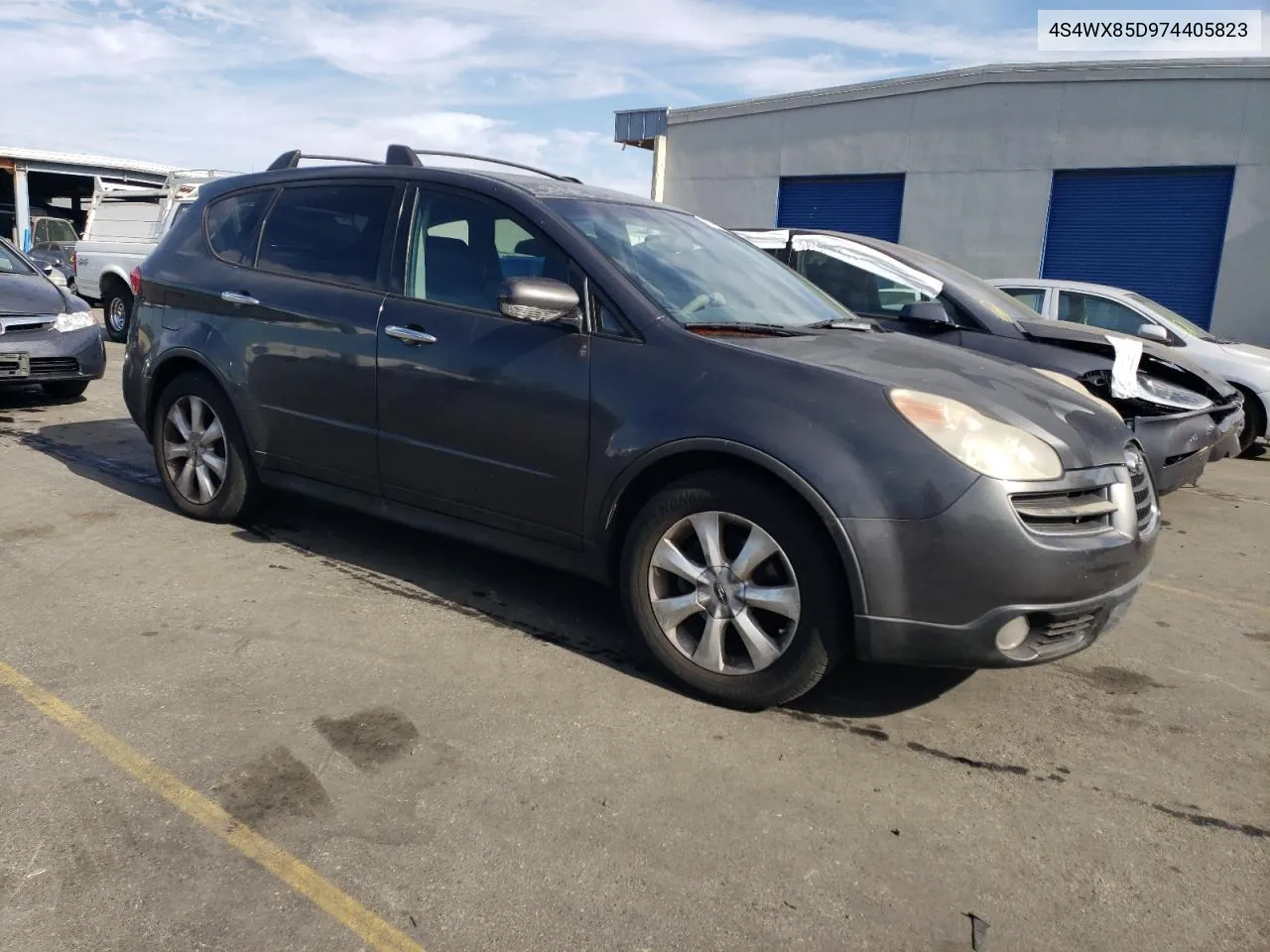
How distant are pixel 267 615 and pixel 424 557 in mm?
948

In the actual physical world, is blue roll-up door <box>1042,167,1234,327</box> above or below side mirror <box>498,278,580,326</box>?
above

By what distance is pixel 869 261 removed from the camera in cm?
685

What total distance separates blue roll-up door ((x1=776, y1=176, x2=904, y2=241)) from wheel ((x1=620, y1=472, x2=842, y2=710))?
16.4 m

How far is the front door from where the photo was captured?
3.65 m

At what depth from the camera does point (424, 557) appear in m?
4.82

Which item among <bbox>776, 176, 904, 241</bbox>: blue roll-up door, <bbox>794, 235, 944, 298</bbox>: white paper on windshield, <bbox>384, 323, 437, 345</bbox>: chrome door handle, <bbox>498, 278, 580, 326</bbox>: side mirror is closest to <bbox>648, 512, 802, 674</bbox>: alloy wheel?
<bbox>498, 278, 580, 326</bbox>: side mirror

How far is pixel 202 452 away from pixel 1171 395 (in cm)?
543

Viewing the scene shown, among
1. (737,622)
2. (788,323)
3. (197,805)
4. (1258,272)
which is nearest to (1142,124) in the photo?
(1258,272)

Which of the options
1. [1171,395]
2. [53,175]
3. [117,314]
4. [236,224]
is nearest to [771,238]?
[1171,395]

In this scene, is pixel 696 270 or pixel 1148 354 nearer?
pixel 696 270

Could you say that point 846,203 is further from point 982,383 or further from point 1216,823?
point 1216,823

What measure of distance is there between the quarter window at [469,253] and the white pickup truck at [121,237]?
1114 centimetres

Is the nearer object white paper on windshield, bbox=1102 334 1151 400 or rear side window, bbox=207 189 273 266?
rear side window, bbox=207 189 273 266

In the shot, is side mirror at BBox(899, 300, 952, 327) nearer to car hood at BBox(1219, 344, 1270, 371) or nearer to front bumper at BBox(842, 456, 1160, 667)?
front bumper at BBox(842, 456, 1160, 667)
